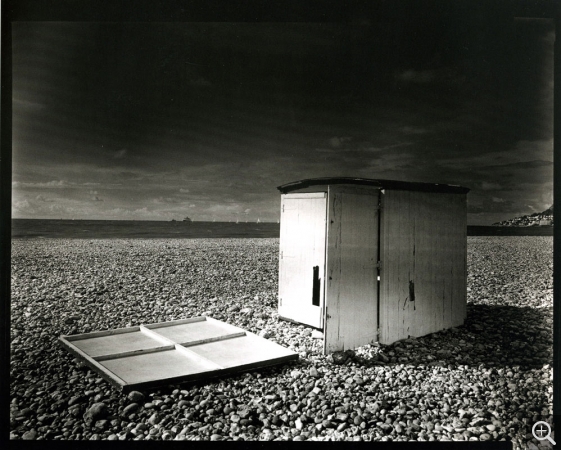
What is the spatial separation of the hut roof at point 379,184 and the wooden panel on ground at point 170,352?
7.91 feet

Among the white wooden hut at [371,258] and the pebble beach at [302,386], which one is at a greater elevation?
the white wooden hut at [371,258]

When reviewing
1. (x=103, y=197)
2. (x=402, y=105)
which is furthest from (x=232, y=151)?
(x=402, y=105)

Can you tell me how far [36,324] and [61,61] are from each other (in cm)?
412

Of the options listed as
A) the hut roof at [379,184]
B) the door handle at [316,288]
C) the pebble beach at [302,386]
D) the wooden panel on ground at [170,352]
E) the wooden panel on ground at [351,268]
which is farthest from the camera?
the door handle at [316,288]

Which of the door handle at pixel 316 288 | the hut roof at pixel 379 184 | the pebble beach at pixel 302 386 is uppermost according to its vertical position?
the hut roof at pixel 379 184

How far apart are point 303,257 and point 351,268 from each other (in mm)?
1302

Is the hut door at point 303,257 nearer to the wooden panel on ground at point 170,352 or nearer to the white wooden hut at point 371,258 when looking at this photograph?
the white wooden hut at point 371,258

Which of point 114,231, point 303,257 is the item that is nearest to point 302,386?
point 303,257

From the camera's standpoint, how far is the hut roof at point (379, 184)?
5852 millimetres

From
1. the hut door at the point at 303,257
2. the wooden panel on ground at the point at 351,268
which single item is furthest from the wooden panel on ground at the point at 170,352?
the hut door at the point at 303,257

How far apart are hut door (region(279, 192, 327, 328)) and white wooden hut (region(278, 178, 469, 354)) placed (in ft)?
0.05

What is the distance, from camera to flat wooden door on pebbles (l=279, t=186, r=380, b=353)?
18.7 feet

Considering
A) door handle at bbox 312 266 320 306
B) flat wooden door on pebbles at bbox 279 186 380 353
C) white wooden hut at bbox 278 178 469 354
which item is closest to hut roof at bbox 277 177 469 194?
white wooden hut at bbox 278 178 469 354

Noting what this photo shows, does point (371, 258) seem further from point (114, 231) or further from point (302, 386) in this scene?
point (114, 231)
